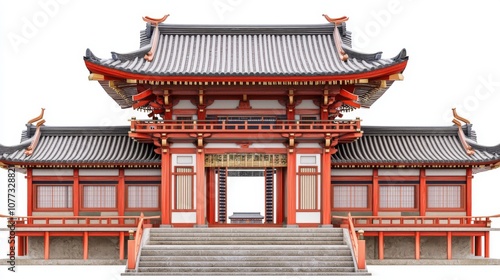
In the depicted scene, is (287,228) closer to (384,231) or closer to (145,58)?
(384,231)

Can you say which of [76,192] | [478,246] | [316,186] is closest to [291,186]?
[316,186]

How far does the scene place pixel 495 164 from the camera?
31.8m

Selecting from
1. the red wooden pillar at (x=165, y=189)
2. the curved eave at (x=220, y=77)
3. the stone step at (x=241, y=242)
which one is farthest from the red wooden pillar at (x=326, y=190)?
the red wooden pillar at (x=165, y=189)

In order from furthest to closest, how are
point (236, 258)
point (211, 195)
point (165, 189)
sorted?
point (211, 195) → point (165, 189) → point (236, 258)

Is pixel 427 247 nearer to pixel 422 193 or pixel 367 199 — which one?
pixel 422 193

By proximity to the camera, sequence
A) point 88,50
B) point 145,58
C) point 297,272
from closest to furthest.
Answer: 1. point 297,272
2. point 88,50
3. point 145,58

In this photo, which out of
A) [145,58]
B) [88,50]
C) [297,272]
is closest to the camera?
[297,272]

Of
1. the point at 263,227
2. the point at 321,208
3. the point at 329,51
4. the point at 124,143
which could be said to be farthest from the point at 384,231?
the point at 124,143

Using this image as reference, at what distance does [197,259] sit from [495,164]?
12.7 meters

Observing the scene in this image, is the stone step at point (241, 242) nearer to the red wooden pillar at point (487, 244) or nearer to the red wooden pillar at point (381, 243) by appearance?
the red wooden pillar at point (381, 243)

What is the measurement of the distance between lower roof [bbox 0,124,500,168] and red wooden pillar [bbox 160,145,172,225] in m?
1.47

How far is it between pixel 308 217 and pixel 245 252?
3.85 meters

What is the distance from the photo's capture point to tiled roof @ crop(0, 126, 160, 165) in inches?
1236

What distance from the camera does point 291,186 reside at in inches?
1181
